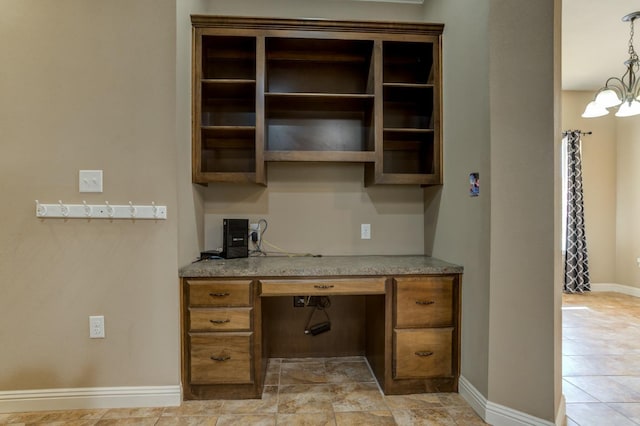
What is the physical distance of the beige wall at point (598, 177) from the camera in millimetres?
4609

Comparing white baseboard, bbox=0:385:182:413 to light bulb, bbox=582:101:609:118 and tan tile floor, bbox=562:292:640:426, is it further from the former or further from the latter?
light bulb, bbox=582:101:609:118

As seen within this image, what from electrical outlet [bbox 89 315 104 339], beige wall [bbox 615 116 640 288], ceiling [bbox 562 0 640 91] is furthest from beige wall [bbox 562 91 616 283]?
electrical outlet [bbox 89 315 104 339]

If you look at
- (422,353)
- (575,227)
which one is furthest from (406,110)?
(575,227)

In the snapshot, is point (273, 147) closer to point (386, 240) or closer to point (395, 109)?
point (395, 109)

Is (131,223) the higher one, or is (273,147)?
(273,147)

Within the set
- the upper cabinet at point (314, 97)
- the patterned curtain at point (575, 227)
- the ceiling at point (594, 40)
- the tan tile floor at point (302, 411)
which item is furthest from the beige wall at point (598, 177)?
the tan tile floor at point (302, 411)

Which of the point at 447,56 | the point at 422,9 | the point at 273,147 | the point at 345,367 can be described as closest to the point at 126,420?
the point at 345,367

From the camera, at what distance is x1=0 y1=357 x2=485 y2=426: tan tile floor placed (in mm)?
1784

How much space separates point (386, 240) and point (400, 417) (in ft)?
4.11

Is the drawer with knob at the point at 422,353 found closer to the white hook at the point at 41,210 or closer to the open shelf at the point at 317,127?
the open shelf at the point at 317,127

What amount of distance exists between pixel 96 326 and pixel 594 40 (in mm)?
5109

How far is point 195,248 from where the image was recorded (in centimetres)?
227

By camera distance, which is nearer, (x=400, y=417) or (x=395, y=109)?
(x=400, y=417)

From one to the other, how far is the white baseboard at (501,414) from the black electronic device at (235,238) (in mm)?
1781
